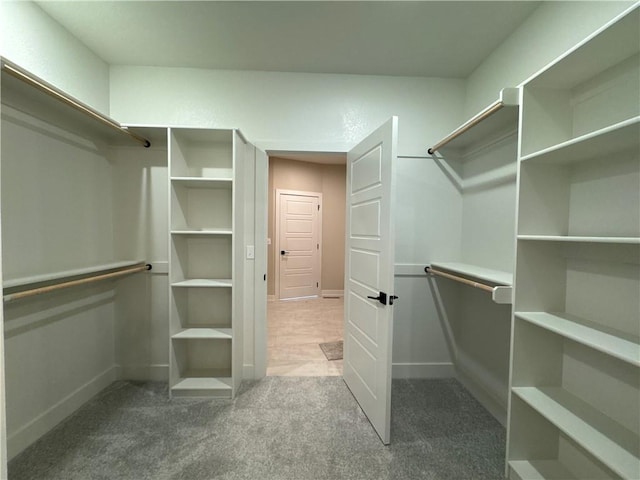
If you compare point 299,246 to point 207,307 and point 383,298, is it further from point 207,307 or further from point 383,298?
point 383,298

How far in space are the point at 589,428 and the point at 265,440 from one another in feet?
5.53

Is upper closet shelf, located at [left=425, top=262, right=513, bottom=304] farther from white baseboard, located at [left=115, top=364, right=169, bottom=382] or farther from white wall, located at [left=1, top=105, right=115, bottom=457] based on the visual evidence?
white wall, located at [left=1, top=105, right=115, bottom=457]

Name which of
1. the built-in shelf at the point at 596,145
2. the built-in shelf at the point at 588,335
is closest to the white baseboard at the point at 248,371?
the built-in shelf at the point at 588,335

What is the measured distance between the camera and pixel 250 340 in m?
2.37

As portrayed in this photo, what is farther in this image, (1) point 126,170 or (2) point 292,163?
(2) point 292,163

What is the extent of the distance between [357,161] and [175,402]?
7.82 feet

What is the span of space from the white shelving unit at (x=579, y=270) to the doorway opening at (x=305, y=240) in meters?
2.67

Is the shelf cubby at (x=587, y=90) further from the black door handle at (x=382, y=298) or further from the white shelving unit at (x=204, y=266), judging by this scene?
the white shelving unit at (x=204, y=266)

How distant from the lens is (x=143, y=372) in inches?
91.2

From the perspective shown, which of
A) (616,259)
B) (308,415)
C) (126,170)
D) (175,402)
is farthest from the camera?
(126,170)

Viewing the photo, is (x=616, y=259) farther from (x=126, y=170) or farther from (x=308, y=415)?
(x=126, y=170)

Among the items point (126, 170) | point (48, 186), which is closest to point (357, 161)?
point (126, 170)

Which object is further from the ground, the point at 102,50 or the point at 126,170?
the point at 102,50

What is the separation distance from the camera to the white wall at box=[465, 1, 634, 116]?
1329mm
